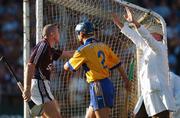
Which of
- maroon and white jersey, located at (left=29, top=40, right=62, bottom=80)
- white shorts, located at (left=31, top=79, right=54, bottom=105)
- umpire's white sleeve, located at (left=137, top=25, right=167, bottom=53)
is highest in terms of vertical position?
umpire's white sleeve, located at (left=137, top=25, right=167, bottom=53)

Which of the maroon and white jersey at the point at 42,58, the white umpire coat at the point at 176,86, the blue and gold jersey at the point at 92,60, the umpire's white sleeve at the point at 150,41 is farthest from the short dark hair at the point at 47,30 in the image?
the white umpire coat at the point at 176,86

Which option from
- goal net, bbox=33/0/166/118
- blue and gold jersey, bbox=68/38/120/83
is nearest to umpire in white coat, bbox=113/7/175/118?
blue and gold jersey, bbox=68/38/120/83

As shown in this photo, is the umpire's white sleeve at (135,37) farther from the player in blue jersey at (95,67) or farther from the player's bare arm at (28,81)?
the player's bare arm at (28,81)

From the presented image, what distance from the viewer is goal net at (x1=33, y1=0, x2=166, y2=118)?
10.9 m

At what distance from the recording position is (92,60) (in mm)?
9453

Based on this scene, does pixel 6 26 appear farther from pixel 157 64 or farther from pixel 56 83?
pixel 157 64

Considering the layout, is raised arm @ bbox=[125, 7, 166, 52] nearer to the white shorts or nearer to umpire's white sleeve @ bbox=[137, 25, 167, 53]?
umpire's white sleeve @ bbox=[137, 25, 167, 53]

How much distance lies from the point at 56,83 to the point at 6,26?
634 cm

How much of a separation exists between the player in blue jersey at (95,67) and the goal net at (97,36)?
945mm

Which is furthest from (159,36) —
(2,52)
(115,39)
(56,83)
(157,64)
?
(2,52)

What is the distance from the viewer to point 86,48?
372 inches

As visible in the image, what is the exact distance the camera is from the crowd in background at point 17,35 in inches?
647

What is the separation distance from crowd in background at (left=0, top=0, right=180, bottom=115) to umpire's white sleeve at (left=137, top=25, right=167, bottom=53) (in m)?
7.29

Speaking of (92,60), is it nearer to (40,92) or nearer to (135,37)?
(135,37)
